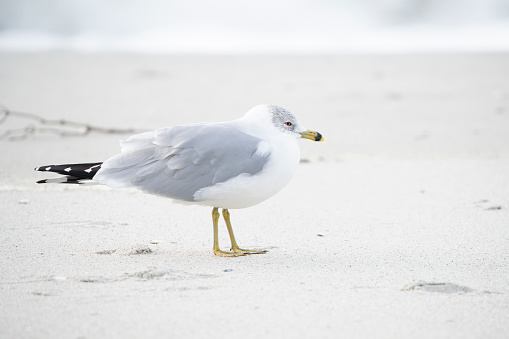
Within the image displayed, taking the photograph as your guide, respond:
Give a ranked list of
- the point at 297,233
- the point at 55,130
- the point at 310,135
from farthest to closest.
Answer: the point at 55,130 < the point at 297,233 < the point at 310,135

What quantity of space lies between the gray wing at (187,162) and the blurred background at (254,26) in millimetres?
9592

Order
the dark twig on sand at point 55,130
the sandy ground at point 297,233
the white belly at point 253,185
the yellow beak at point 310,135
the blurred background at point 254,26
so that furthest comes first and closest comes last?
the blurred background at point 254,26
the dark twig on sand at point 55,130
the yellow beak at point 310,135
the white belly at point 253,185
the sandy ground at point 297,233

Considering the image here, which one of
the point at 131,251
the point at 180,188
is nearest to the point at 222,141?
the point at 180,188

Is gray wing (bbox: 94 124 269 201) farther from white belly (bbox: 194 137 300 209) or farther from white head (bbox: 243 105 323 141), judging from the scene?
white head (bbox: 243 105 323 141)

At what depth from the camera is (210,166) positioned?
3.85m

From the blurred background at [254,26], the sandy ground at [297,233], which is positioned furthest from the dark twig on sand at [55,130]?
the blurred background at [254,26]

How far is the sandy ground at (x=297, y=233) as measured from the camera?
295cm

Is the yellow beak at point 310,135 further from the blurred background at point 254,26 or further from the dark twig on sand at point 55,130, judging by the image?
the blurred background at point 254,26

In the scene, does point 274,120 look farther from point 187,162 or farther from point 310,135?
point 187,162

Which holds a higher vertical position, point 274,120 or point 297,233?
point 274,120

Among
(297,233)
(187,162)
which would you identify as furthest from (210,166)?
(297,233)

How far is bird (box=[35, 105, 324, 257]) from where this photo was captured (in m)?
3.82

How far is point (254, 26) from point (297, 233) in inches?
469

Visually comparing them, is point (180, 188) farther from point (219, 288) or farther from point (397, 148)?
point (397, 148)
